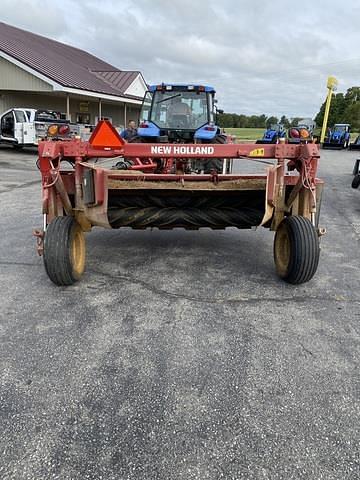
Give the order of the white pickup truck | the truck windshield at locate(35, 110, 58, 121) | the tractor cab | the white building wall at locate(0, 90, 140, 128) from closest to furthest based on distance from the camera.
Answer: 1. the tractor cab
2. the white pickup truck
3. the truck windshield at locate(35, 110, 58, 121)
4. the white building wall at locate(0, 90, 140, 128)

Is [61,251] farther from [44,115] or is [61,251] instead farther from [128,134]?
[44,115]

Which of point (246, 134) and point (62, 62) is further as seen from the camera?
Result: point (246, 134)

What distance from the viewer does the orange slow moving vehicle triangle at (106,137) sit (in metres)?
4.06

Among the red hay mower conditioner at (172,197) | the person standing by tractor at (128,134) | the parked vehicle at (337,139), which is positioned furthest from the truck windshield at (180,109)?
the parked vehicle at (337,139)

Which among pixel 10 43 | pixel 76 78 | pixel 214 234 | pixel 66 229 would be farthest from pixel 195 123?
pixel 10 43

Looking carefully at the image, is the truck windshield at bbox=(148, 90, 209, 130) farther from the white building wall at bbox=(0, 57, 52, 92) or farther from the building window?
the building window

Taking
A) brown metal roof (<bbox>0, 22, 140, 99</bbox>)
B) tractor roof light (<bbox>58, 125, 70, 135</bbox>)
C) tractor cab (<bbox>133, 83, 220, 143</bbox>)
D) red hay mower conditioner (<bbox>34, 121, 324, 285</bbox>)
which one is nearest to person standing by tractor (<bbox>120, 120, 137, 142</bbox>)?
tractor cab (<bbox>133, 83, 220, 143</bbox>)

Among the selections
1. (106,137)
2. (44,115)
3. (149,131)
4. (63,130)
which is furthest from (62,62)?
(106,137)

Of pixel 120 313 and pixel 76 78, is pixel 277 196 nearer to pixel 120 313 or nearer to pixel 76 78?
pixel 120 313

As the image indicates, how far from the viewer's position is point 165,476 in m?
1.98

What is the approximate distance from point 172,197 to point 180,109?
3.27 m

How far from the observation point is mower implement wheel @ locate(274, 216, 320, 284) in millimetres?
3945

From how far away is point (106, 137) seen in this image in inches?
161

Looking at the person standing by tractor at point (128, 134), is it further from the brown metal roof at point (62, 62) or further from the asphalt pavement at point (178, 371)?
the brown metal roof at point (62, 62)
